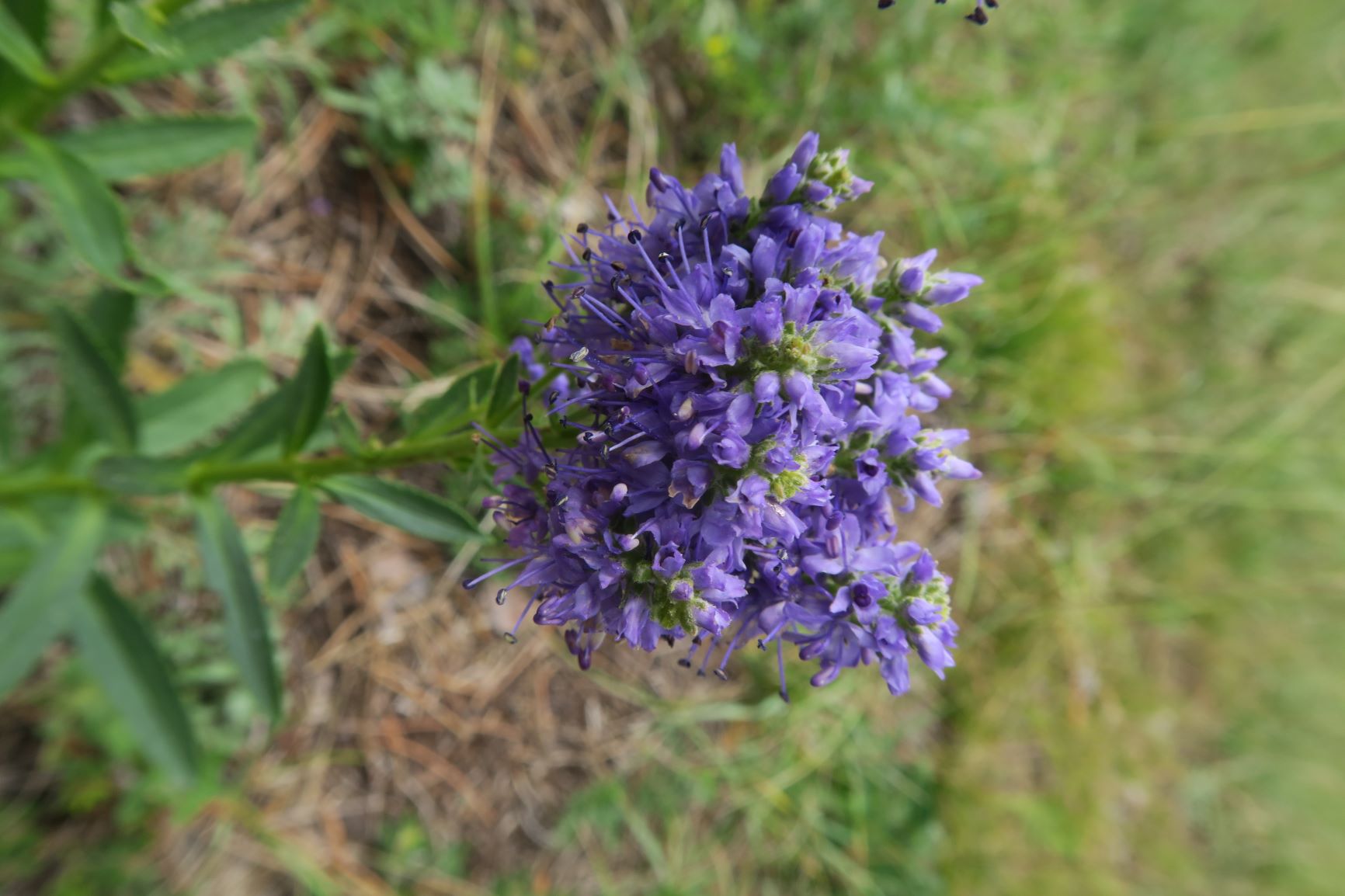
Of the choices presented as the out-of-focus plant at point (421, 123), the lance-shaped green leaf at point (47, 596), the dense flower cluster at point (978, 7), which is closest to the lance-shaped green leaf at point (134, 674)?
the lance-shaped green leaf at point (47, 596)

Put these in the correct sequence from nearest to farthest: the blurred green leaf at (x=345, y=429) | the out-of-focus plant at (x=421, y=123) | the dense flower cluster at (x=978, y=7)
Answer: the dense flower cluster at (x=978, y=7), the blurred green leaf at (x=345, y=429), the out-of-focus plant at (x=421, y=123)

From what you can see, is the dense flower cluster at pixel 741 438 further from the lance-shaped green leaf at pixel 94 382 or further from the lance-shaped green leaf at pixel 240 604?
the lance-shaped green leaf at pixel 94 382

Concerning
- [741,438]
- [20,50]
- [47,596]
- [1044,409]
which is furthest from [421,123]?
[1044,409]

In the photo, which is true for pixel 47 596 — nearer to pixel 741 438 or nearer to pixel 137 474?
pixel 137 474

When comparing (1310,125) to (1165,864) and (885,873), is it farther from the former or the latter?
(885,873)

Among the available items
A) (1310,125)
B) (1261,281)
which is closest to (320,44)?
(1261,281)

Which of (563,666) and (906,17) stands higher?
(906,17)
